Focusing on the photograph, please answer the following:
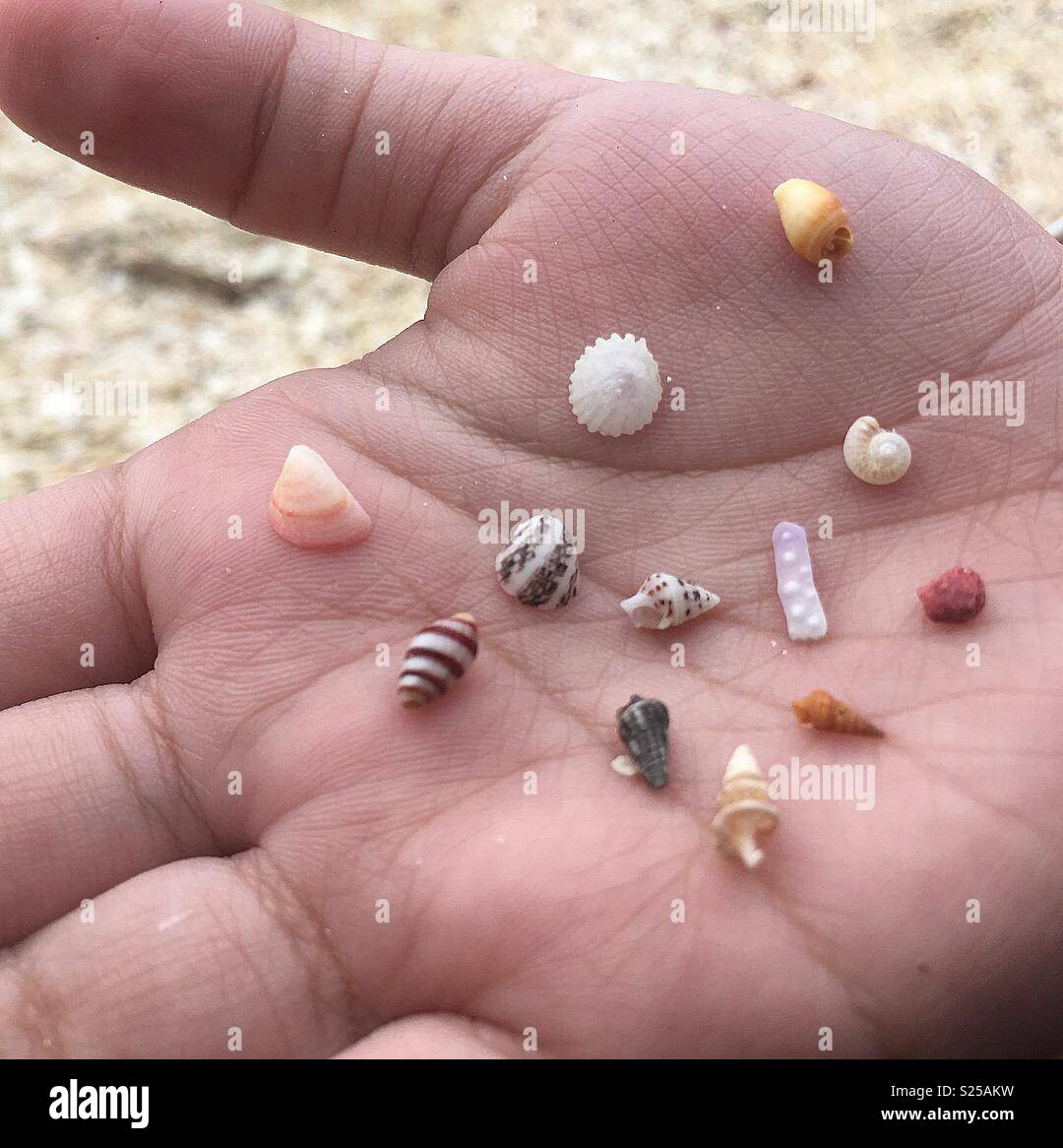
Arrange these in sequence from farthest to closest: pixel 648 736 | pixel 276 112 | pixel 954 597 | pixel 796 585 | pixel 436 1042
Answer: pixel 276 112 < pixel 796 585 < pixel 954 597 < pixel 648 736 < pixel 436 1042

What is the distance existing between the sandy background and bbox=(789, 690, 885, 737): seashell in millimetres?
3012

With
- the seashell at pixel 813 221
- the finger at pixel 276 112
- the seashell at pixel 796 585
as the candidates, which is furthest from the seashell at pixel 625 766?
the finger at pixel 276 112

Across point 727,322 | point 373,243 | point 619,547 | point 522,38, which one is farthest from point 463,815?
point 522,38

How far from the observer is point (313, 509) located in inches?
101

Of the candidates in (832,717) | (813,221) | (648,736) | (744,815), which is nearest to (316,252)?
(813,221)

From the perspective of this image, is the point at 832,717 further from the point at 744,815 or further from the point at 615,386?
the point at 615,386

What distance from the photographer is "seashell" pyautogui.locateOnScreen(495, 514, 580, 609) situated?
8.36 feet

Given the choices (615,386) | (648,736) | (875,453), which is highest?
(615,386)

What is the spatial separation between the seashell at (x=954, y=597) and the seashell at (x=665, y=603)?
48cm

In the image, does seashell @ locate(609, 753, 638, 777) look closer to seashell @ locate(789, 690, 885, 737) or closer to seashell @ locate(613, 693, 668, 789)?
seashell @ locate(613, 693, 668, 789)

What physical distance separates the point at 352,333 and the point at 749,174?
247 cm

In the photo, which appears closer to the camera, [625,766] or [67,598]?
[625,766]

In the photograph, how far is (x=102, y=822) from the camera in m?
2.41

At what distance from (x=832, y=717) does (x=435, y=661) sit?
0.84 m
